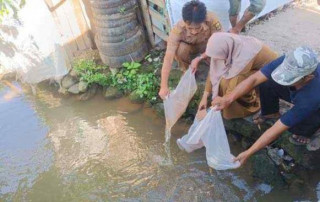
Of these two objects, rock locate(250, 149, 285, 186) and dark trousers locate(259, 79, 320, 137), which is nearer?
dark trousers locate(259, 79, 320, 137)

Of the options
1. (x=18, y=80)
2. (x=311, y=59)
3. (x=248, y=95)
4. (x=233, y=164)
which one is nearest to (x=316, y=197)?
(x=233, y=164)

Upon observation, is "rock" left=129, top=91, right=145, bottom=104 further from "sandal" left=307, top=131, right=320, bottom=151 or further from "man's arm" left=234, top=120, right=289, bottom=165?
"sandal" left=307, top=131, right=320, bottom=151

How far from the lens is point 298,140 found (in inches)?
124

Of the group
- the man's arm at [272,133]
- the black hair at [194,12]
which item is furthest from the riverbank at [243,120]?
the black hair at [194,12]

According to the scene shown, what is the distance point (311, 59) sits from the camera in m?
2.36

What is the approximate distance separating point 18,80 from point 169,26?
2914 millimetres

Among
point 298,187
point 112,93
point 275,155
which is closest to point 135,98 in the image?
point 112,93

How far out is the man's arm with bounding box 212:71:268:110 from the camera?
2871 millimetres

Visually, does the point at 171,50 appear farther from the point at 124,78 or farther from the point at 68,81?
the point at 68,81

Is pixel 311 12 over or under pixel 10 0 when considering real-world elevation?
under

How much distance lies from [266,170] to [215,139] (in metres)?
0.63

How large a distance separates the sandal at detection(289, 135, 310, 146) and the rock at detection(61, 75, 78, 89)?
3314 millimetres

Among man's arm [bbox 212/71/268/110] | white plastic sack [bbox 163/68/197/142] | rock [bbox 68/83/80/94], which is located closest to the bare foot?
man's arm [bbox 212/71/268/110]

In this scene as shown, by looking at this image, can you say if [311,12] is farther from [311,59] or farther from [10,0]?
[10,0]
